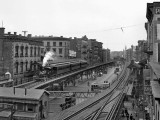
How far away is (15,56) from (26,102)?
19.7 m

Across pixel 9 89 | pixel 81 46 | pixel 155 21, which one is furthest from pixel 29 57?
pixel 81 46

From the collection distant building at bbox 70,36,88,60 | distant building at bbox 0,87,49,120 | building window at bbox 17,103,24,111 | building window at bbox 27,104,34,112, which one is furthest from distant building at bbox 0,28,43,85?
distant building at bbox 70,36,88,60

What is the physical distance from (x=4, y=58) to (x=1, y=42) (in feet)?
9.81

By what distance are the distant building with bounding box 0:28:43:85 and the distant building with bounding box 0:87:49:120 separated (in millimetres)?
13804

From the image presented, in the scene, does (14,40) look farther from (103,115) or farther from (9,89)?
(103,115)

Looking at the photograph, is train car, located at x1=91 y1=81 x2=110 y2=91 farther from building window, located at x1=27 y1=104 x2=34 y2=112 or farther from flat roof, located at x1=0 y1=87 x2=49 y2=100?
building window, located at x1=27 y1=104 x2=34 y2=112

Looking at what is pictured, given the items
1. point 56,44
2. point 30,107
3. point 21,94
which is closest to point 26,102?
point 30,107

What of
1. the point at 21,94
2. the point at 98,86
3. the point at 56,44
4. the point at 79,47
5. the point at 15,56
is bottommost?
the point at 98,86

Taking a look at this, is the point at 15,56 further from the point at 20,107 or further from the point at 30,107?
the point at 30,107

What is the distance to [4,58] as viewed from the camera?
41.2 m

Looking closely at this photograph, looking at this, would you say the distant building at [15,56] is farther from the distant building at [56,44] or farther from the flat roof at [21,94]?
the distant building at [56,44]

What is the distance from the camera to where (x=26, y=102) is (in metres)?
23.5

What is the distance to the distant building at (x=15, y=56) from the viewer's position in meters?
41.0

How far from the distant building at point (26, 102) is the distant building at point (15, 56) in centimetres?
1380
